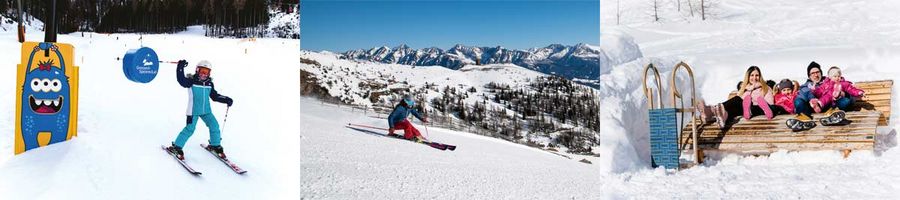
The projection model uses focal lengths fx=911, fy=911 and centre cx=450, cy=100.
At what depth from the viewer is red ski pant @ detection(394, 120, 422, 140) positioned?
5820mm

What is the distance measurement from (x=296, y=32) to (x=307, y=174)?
88 cm

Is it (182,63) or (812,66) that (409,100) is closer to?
(182,63)

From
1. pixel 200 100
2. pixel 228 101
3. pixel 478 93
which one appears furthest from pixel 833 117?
pixel 200 100

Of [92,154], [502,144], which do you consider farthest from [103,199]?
[502,144]

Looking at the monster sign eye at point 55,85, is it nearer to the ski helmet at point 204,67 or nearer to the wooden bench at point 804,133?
the ski helmet at point 204,67

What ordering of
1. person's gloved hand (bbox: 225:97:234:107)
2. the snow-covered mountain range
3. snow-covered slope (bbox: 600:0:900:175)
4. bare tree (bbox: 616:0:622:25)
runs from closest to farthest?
snow-covered slope (bbox: 600:0:900:175) < person's gloved hand (bbox: 225:97:234:107) < bare tree (bbox: 616:0:622:25) < the snow-covered mountain range

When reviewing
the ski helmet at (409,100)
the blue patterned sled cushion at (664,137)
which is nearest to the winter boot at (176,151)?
the ski helmet at (409,100)

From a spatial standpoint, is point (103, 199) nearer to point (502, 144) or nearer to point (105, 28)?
point (105, 28)

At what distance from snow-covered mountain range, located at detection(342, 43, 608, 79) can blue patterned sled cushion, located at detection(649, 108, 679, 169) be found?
75 centimetres

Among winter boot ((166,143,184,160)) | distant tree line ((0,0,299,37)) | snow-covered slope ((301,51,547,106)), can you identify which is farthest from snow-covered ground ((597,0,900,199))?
winter boot ((166,143,184,160))

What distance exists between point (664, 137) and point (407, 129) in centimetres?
162

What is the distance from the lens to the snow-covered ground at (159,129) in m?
4.52

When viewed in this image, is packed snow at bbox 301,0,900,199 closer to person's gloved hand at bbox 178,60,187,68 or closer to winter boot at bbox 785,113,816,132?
winter boot at bbox 785,113,816,132

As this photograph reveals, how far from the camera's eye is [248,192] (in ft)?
16.7
